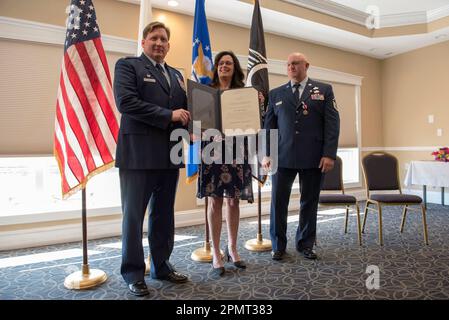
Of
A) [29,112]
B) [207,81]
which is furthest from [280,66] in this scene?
[29,112]

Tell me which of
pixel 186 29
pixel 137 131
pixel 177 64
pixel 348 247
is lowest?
pixel 348 247

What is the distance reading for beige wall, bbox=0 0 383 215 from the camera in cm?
309

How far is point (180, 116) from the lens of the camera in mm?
1811

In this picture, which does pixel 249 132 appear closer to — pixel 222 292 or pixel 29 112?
pixel 222 292

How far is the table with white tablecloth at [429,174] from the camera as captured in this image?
4391 mm

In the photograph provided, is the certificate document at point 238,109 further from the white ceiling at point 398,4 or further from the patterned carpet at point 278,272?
the white ceiling at point 398,4

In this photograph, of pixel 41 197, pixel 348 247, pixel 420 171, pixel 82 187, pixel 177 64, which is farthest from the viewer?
pixel 420 171

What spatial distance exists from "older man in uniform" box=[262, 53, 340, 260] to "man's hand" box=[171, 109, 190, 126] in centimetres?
90

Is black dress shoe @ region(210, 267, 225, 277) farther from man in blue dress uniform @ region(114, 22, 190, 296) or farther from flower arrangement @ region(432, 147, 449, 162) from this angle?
flower arrangement @ region(432, 147, 449, 162)

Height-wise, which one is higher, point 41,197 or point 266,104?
point 266,104

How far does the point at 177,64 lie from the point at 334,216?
2.72 m

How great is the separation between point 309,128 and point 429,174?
3.08 meters

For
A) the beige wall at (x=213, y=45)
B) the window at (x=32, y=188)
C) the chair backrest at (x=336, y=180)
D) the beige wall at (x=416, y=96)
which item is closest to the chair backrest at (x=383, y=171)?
the chair backrest at (x=336, y=180)

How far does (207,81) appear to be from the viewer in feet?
8.69
